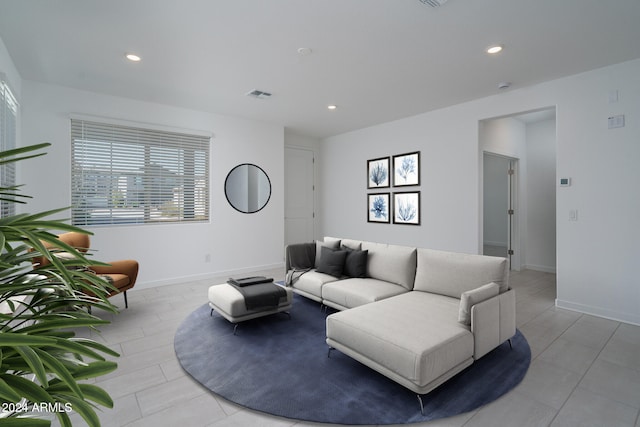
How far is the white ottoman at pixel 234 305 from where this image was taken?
3131mm

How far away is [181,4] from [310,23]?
1016 millimetres

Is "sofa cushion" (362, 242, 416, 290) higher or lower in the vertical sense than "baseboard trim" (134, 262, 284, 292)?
higher

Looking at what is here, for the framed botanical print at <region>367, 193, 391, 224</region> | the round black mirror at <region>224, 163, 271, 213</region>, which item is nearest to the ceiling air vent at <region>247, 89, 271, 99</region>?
the round black mirror at <region>224, 163, 271, 213</region>

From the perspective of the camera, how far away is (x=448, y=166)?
4.96m

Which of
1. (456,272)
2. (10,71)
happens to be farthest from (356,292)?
(10,71)

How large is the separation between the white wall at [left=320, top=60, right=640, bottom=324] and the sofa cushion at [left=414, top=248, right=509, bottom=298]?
69.6 inches

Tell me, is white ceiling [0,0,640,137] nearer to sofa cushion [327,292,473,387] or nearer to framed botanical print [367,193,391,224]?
framed botanical print [367,193,391,224]

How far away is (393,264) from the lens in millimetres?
3559

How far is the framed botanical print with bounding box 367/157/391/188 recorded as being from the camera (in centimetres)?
590

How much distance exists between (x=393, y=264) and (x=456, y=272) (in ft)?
2.41

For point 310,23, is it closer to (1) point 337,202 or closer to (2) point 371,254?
(2) point 371,254

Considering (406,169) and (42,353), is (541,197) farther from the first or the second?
(42,353)

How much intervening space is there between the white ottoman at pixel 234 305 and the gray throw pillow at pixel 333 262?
0.65 meters

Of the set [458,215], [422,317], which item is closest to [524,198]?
[458,215]
